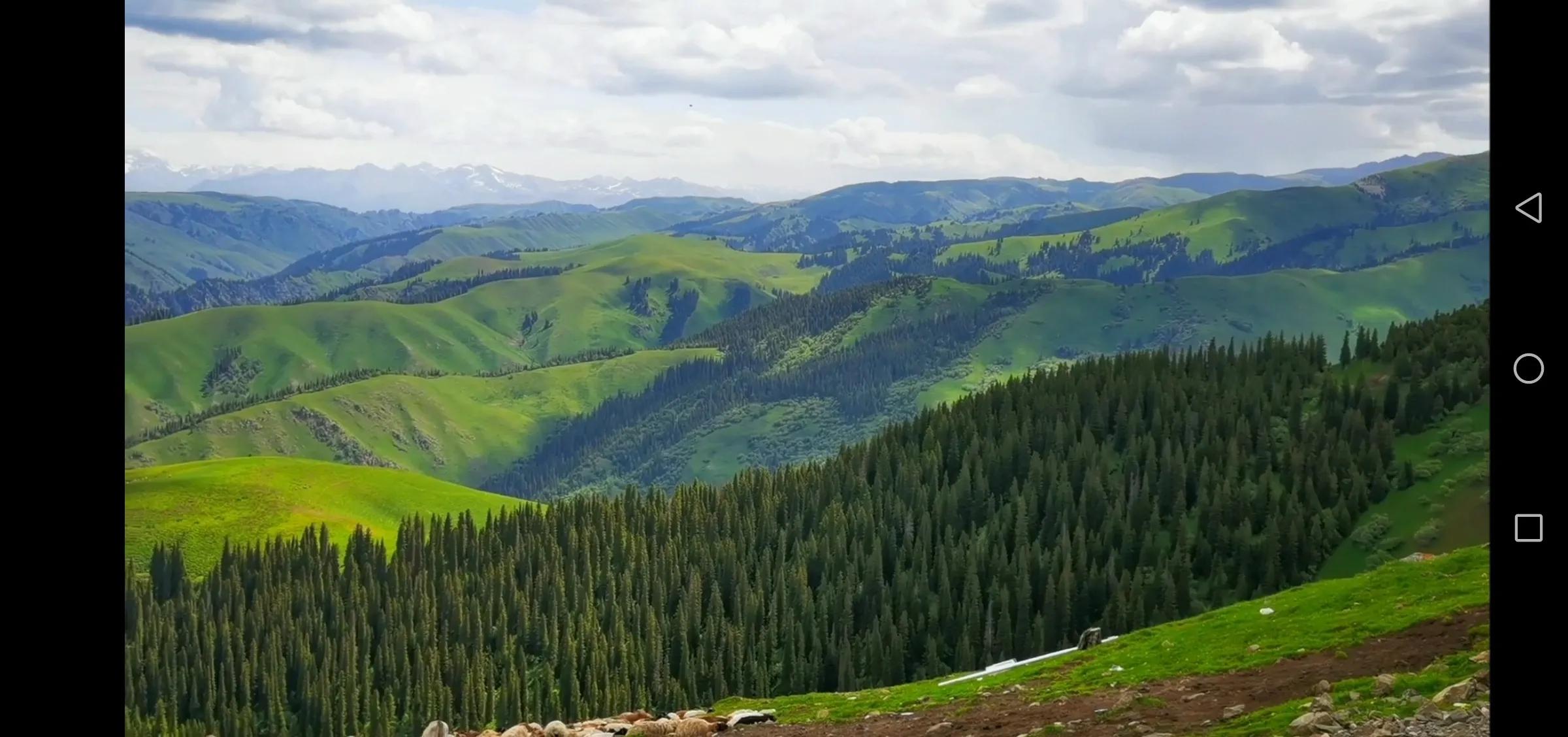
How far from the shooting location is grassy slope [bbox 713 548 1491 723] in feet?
165

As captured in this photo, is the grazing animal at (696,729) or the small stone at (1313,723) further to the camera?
the grazing animal at (696,729)

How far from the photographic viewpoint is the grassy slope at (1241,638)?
5041 centimetres

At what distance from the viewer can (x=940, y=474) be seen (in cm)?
16438

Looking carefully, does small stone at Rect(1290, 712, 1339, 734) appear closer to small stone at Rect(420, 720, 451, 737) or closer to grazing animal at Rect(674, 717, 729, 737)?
grazing animal at Rect(674, 717, 729, 737)

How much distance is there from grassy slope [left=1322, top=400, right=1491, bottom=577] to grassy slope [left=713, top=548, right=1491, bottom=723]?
46.4 meters

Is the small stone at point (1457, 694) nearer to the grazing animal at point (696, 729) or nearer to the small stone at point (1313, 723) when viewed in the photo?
the small stone at point (1313, 723)

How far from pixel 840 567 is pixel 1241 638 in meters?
85.0

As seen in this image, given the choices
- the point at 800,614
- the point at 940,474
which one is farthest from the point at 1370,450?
the point at 800,614

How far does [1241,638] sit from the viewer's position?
201 feet

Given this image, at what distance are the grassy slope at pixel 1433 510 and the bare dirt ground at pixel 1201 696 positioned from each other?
7886 cm
